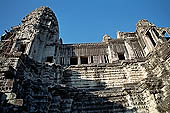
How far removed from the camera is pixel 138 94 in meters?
12.4

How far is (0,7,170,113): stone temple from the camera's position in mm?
10617

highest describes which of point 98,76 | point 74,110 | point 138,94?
point 98,76

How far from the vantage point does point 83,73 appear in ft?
53.4

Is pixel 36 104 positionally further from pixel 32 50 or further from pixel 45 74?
pixel 32 50

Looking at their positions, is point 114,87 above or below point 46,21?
below

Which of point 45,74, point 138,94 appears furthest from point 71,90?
point 138,94

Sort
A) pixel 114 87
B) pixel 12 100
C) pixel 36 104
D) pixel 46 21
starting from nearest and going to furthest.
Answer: pixel 12 100
pixel 36 104
pixel 114 87
pixel 46 21

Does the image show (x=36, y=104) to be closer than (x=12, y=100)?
No

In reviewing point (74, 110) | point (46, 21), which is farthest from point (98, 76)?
point (46, 21)

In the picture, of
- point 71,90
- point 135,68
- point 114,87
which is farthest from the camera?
point 135,68

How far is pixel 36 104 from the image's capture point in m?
10.4

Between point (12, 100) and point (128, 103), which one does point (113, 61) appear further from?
point (12, 100)

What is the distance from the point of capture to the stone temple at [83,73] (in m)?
10.6

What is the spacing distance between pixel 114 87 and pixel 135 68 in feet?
10.7
